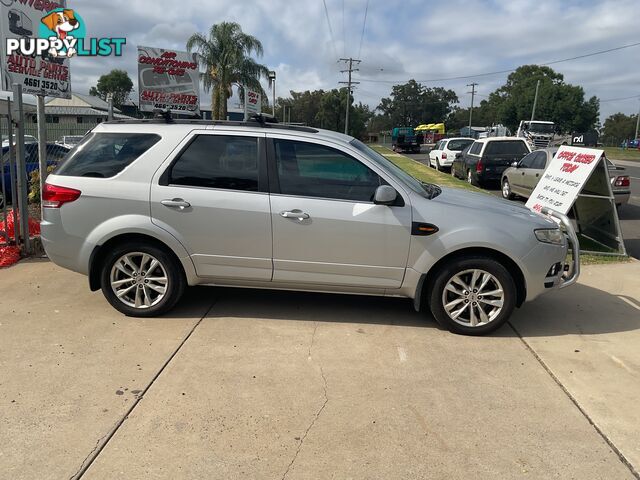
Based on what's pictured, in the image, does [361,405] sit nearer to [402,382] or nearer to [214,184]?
[402,382]

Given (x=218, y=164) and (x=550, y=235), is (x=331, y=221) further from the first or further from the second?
(x=550, y=235)

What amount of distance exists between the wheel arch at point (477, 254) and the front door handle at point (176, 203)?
2.14m

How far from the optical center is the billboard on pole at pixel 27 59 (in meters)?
6.68

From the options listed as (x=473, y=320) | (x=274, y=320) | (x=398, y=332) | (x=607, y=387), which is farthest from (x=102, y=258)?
(x=607, y=387)

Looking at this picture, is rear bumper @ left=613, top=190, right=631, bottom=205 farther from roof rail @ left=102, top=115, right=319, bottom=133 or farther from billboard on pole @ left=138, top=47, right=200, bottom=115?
billboard on pole @ left=138, top=47, right=200, bottom=115

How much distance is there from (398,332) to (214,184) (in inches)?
81.8

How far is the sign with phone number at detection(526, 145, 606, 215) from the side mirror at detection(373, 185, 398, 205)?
13.1 feet

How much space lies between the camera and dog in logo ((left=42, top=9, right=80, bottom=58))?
23.8 feet

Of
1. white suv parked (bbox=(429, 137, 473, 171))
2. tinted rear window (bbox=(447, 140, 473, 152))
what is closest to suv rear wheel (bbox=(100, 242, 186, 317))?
white suv parked (bbox=(429, 137, 473, 171))

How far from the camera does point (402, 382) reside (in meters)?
3.75

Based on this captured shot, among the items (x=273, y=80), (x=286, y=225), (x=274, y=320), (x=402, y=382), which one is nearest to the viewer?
(x=402, y=382)

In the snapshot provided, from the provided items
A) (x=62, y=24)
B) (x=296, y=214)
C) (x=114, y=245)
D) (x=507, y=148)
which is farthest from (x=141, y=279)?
(x=507, y=148)

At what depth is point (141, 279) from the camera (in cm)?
477

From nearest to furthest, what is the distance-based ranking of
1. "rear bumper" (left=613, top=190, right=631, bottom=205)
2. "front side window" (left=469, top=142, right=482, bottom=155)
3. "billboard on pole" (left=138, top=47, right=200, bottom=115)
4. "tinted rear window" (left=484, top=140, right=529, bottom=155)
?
"rear bumper" (left=613, top=190, right=631, bottom=205) < "billboard on pole" (left=138, top=47, right=200, bottom=115) < "tinted rear window" (left=484, top=140, right=529, bottom=155) < "front side window" (left=469, top=142, right=482, bottom=155)
